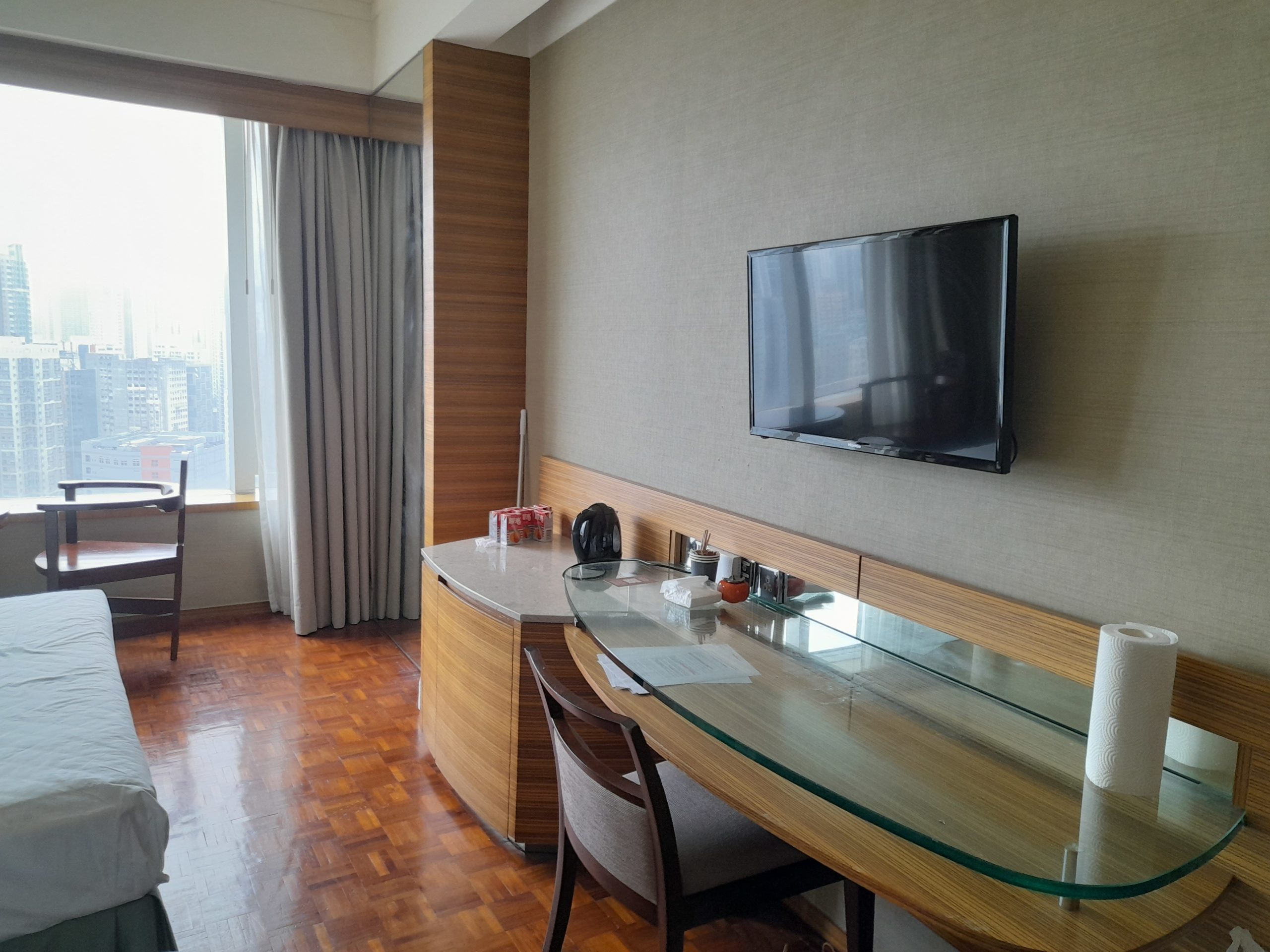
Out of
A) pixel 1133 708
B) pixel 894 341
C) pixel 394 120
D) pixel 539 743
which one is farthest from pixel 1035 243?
pixel 394 120

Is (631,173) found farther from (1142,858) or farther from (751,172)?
(1142,858)

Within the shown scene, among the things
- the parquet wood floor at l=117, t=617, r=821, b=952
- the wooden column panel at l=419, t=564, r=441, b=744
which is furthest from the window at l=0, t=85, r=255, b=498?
the wooden column panel at l=419, t=564, r=441, b=744

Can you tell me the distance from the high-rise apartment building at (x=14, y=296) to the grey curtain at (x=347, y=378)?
105 cm

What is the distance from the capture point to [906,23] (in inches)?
72.2

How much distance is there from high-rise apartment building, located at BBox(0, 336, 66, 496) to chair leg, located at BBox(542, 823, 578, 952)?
3.40 metres

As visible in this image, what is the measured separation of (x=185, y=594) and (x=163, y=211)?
71.8 inches

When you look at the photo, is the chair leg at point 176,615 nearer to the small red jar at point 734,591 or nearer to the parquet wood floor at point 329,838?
the parquet wood floor at point 329,838

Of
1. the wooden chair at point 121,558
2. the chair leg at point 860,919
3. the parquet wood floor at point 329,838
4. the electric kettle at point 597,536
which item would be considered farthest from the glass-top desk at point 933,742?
the wooden chair at point 121,558

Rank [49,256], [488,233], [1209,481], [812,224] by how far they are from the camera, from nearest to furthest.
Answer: [1209,481]
[812,224]
[488,233]
[49,256]

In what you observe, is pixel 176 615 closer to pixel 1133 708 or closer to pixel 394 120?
pixel 394 120

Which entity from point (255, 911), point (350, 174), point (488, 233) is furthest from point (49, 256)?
point (255, 911)

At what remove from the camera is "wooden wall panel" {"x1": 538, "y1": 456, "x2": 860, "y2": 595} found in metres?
2.06

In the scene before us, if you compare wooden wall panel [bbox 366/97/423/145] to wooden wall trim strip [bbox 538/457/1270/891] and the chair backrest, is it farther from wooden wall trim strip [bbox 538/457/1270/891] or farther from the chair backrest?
the chair backrest

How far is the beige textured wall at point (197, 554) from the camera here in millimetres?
4008
